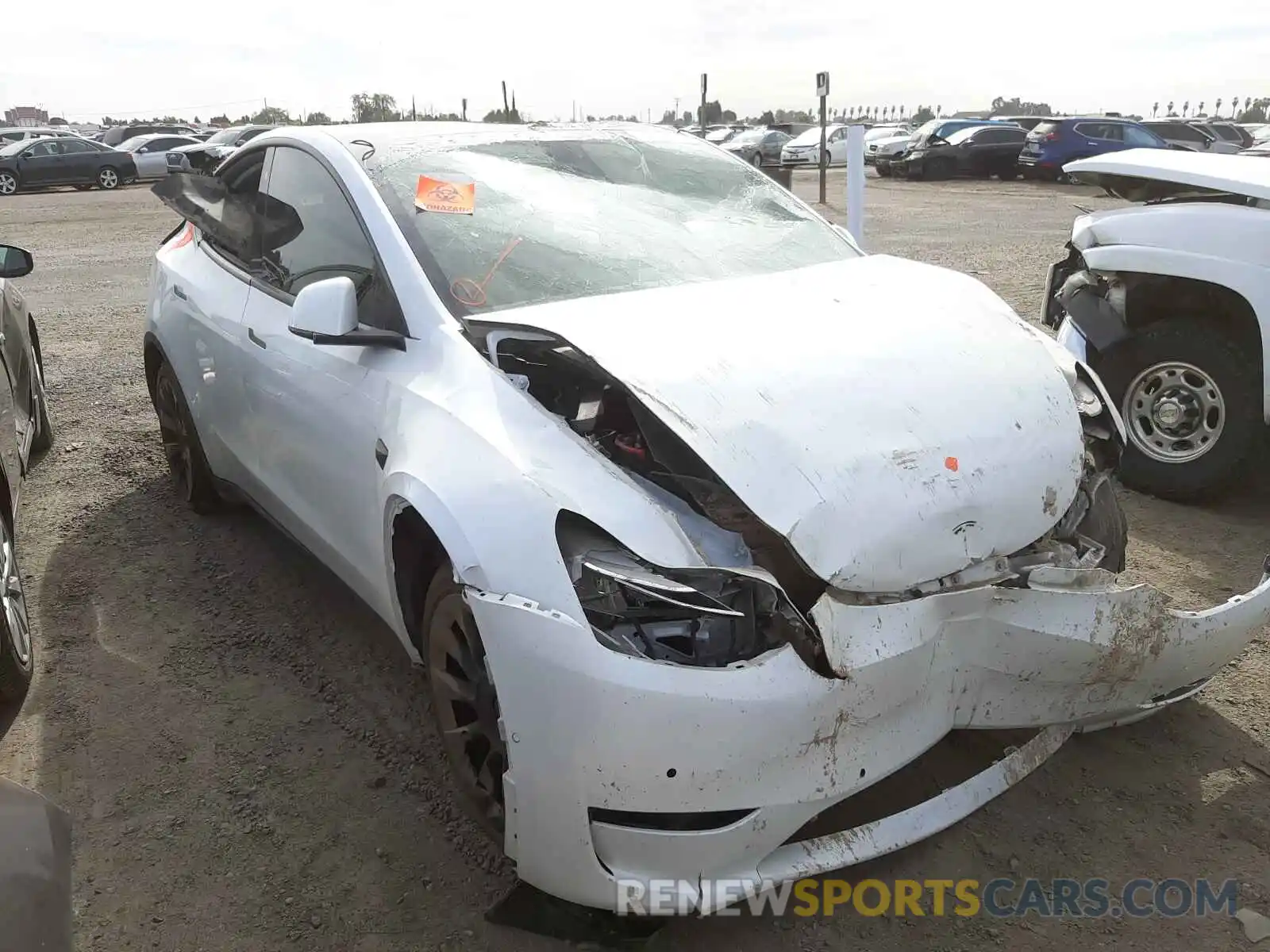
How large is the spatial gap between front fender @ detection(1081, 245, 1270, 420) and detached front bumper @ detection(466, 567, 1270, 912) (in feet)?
8.10

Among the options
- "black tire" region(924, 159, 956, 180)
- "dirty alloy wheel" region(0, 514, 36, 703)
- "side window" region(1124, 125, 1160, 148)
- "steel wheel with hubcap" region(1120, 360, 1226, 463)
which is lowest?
"dirty alloy wheel" region(0, 514, 36, 703)

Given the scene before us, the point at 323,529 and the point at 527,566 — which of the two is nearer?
the point at 527,566

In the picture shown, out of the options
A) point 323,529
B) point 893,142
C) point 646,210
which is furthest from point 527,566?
point 893,142

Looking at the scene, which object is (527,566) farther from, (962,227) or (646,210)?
(962,227)

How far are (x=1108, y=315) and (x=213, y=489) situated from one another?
4.20 metres

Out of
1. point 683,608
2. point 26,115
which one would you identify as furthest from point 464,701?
point 26,115

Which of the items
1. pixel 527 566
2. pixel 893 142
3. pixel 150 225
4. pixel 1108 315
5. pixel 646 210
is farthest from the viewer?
pixel 893 142

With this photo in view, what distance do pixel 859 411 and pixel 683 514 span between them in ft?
1.65

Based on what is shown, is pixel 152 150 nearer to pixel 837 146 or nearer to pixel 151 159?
pixel 151 159

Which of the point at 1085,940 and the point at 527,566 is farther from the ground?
the point at 527,566

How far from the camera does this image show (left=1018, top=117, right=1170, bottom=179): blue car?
21.0 metres

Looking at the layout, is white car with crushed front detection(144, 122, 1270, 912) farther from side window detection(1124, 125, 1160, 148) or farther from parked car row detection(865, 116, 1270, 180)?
side window detection(1124, 125, 1160, 148)

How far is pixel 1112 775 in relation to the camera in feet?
9.16

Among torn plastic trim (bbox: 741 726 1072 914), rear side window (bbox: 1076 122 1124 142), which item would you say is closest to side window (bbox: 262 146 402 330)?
torn plastic trim (bbox: 741 726 1072 914)
